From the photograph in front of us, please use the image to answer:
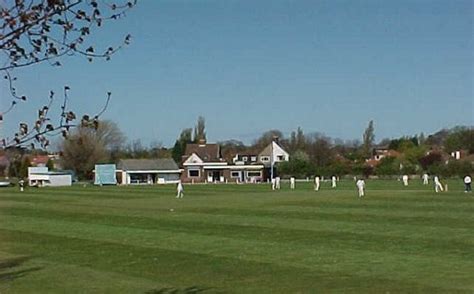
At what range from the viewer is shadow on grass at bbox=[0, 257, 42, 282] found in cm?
1585

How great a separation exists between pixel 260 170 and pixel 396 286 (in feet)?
359

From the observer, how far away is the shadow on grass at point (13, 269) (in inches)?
624

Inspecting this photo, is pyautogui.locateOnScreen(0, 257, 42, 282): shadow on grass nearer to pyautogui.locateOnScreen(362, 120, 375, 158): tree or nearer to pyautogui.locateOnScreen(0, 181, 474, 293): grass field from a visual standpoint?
pyautogui.locateOnScreen(0, 181, 474, 293): grass field

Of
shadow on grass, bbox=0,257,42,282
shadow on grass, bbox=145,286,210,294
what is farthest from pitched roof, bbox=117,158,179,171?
shadow on grass, bbox=145,286,210,294

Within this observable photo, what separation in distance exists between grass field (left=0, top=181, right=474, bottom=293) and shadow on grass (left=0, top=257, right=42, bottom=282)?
0.07 ft

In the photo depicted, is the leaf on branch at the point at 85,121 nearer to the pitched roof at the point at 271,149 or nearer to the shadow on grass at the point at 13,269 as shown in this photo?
the shadow on grass at the point at 13,269

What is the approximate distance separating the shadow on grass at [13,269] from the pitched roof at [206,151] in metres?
105

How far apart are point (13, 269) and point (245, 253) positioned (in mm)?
5300

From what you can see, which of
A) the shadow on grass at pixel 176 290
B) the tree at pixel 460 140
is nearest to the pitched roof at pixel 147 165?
the tree at pixel 460 140

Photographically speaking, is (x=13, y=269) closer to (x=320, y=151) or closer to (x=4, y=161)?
(x=4, y=161)

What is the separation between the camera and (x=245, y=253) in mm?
19094

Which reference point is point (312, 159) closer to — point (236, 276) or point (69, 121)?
point (236, 276)

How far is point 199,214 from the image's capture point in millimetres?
35500

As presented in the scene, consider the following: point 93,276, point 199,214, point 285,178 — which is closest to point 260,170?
point 285,178
